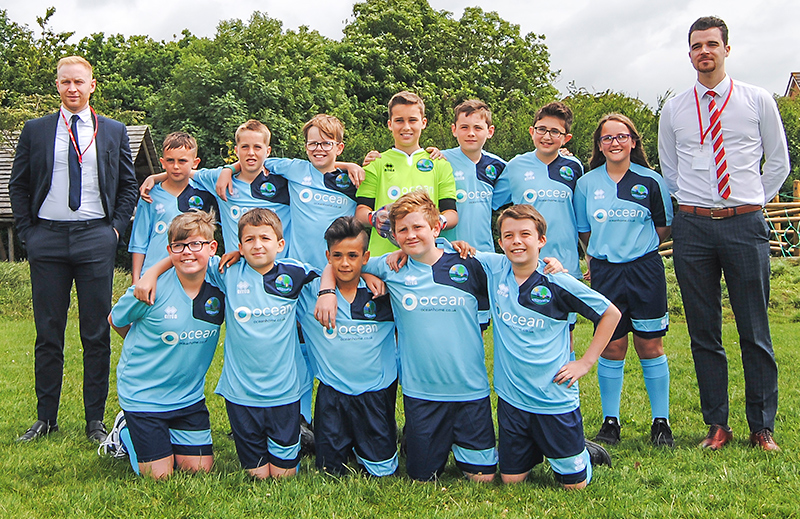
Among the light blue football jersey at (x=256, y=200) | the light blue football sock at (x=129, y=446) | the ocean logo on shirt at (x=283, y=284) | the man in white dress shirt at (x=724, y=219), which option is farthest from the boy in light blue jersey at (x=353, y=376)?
the man in white dress shirt at (x=724, y=219)

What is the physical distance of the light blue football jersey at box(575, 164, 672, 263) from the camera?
4.78 m

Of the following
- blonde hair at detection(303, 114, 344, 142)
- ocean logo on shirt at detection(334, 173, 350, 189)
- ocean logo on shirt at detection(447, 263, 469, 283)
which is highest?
blonde hair at detection(303, 114, 344, 142)

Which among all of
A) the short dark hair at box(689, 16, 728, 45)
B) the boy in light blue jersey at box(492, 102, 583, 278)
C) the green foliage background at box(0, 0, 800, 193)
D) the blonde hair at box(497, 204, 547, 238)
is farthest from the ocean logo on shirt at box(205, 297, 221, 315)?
the green foliage background at box(0, 0, 800, 193)

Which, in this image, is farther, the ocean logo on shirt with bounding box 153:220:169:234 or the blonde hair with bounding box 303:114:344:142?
the ocean logo on shirt with bounding box 153:220:169:234

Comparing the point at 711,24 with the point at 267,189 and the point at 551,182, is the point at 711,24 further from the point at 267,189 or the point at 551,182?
the point at 267,189

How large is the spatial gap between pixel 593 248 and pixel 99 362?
3.79m

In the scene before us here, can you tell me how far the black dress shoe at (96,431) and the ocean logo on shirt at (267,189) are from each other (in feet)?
7.03

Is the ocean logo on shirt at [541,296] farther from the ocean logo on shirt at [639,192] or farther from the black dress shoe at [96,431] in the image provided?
the black dress shoe at [96,431]

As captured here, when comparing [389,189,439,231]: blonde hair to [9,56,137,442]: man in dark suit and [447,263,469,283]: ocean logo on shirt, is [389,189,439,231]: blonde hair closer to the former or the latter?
[447,263,469,283]: ocean logo on shirt

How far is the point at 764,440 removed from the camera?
4.50 meters

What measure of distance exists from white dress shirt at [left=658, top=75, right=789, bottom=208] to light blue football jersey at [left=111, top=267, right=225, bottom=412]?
349 centimetres

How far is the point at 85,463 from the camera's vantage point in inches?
174

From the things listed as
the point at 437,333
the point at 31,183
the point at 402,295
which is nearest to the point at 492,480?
the point at 437,333

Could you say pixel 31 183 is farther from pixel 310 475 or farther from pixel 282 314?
pixel 310 475
